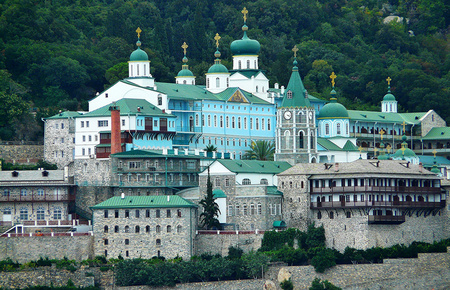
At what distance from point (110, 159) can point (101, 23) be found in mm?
45126

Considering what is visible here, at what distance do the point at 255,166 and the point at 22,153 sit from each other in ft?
64.3

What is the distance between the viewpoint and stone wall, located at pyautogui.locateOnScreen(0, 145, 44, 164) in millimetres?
108562

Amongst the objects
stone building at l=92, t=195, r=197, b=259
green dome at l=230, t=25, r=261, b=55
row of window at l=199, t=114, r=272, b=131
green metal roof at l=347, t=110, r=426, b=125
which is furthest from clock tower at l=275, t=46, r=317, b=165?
stone building at l=92, t=195, r=197, b=259

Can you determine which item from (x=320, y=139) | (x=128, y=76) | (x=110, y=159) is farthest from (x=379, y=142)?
(x=110, y=159)

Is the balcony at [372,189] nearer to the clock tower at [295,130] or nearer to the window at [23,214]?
the clock tower at [295,130]

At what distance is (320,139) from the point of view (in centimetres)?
11644

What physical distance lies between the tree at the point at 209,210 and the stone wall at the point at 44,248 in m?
8.93

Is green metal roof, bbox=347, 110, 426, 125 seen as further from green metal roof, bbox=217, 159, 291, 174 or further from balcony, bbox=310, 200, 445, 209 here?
balcony, bbox=310, 200, 445, 209

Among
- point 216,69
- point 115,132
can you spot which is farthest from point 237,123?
point 115,132

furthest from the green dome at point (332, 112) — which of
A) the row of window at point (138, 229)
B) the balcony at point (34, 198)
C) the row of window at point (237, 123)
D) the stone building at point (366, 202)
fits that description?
the balcony at point (34, 198)

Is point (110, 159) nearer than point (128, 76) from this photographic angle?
Yes

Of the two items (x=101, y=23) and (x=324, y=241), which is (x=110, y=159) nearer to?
(x=324, y=241)

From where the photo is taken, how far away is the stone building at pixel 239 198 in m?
99.6

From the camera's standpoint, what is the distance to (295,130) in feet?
360
